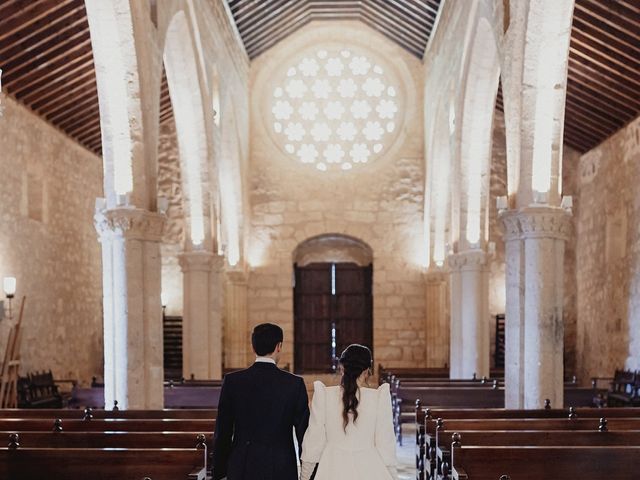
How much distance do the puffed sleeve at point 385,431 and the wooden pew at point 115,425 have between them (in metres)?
3.03

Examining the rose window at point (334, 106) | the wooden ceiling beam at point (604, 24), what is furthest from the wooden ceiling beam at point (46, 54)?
the rose window at point (334, 106)

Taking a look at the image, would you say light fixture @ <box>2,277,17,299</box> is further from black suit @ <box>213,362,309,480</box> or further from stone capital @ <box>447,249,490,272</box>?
black suit @ <box>213,362,309,480</box>

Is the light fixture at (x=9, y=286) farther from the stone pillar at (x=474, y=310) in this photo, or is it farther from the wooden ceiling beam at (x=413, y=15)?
the wooden ceiling beam at (x=413, y=15)

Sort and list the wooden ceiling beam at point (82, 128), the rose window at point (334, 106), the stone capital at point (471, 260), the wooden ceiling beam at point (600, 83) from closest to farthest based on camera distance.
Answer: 1. the wooden ceiling beam at point (600, 83)
2. the stone capital at point (471, 260)
3. the wooden ceiling beam at point (82, 128)
4. the rose window at point (334, 106)

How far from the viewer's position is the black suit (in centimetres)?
378

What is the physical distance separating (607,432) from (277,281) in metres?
14.8

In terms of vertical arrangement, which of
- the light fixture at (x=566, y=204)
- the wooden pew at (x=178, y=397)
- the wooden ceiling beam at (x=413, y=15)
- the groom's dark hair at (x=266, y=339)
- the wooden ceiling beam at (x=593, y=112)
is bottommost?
the wooden pew at (x=178, y=397)

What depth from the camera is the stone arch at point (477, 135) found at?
1292 cm

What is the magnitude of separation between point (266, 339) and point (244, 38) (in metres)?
16.0

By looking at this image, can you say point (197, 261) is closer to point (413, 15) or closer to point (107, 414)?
point (107, 414)

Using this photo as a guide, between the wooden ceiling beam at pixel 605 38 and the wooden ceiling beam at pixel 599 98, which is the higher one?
the wooden ceiling beam at pixel 605 38

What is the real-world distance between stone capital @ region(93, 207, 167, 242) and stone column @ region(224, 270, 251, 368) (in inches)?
394

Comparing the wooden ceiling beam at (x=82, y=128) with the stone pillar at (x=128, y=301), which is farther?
the wooden ceiling beam at (x=82, y=128)

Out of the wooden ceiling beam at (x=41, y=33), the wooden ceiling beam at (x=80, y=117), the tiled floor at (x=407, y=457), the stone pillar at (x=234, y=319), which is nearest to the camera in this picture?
the tiled floor at (x=407, y=457)
